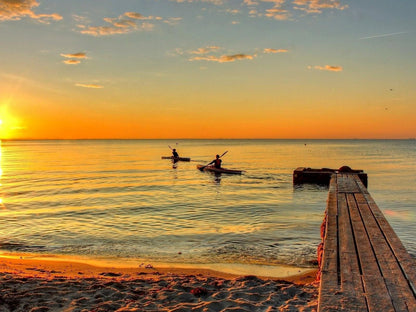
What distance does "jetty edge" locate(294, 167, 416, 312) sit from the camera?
479 cm

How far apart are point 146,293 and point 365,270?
14.1ft

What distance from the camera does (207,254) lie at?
37.1ft

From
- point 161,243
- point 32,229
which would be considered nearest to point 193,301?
point 161,243

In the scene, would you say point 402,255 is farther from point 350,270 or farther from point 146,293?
point 146,293

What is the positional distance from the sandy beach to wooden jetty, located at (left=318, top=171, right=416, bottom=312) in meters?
0.95

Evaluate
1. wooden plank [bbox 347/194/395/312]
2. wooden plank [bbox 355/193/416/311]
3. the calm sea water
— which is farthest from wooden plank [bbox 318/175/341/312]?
the calm sea water

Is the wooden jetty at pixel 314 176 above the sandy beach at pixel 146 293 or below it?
above

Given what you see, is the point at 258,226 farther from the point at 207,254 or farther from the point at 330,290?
the point at 330,290

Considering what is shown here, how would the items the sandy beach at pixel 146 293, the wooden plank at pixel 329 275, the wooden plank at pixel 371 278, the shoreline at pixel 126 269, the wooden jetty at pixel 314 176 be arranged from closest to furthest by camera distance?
the wooden plank at pixel 371 278
the wooden plank at pixel 329 275
the sandy beach at pixel 146 293
the shoreline at pixel 126 269
the wooden jetty at pixel 314 176

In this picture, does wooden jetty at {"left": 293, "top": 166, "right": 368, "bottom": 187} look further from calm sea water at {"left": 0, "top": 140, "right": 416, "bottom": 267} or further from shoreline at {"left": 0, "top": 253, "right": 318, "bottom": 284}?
shoreline at {"left": 0, "top": 253, "right": 318, "bottom": 284}

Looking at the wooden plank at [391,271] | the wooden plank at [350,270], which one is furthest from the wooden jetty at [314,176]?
the wooden plank at [350,270]

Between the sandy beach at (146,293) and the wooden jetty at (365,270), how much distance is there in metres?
0.95

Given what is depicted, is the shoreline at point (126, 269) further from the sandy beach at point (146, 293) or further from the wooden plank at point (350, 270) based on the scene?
the wooden plank at point (350, 270)

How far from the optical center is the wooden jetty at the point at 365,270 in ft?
15.7
